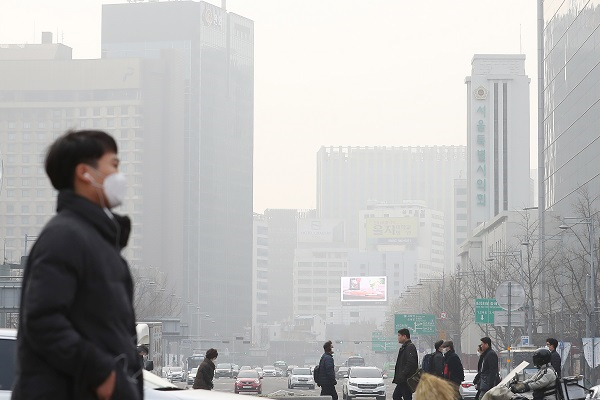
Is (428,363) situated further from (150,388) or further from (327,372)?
A: (150,388)

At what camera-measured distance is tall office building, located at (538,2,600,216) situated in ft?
263

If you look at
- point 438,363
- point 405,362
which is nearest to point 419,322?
point 438,363

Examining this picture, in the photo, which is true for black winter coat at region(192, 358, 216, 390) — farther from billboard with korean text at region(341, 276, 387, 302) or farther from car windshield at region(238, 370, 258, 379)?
billboard with korean text at region(341, 276, 387, 302)

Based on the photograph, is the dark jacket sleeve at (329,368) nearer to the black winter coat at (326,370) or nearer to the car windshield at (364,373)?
the black winter coat at (326,370)

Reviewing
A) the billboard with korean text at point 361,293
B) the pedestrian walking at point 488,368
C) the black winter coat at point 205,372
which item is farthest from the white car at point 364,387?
the billboard with korean text at point 361,293

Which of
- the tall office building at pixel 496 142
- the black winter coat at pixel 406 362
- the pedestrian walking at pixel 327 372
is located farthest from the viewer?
the tall office building at pixel 496 142

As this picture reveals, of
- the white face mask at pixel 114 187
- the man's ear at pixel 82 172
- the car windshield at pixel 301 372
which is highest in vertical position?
Result: the man's ear at pixel 82 172

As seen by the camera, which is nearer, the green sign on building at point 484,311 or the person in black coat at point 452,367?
the person in black coat at point 452,367

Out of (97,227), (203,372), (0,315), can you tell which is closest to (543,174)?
(0,315)

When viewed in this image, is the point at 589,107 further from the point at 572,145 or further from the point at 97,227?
the point at 97,227

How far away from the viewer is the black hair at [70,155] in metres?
4.75

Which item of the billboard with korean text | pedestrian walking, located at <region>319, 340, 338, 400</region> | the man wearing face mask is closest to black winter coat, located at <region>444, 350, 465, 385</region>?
pedestrian walking, located at <region>319, 340, 338, 400</region>

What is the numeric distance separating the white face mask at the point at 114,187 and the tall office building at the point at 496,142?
511 feet

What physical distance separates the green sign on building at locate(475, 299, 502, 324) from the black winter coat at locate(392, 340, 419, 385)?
41993 millimetres
